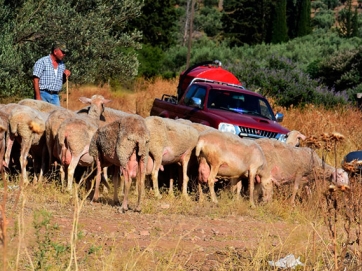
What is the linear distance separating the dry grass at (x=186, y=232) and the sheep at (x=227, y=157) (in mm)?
461

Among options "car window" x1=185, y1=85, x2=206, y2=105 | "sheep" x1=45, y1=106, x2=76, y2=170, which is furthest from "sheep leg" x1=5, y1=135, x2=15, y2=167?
"car window" x1=185, y1=85, x2=206, y2=105

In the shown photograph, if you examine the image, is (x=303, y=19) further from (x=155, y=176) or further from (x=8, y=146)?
(x=8, y=146)

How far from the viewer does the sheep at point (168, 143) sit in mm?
13195

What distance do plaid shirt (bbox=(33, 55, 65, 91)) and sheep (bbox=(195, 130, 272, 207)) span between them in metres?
3.53

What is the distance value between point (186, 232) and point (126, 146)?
1993 millimetres

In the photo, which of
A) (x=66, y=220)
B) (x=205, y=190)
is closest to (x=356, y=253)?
(x=66, y=220)

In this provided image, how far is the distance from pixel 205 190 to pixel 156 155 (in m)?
1.54

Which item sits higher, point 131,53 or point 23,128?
point 23,128

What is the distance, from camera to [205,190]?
47.2ft

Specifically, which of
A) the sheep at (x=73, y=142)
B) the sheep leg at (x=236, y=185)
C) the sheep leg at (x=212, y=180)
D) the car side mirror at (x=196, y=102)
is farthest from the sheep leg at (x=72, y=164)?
the car side mirror at (x=196, y=102)

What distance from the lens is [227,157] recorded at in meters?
13.3

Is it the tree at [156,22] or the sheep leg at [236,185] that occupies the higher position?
the sheep leg at [236,185]

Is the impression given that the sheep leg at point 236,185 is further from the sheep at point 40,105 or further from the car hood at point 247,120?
the sheep at point 40,105

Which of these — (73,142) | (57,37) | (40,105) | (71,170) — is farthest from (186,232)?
(57,37)
